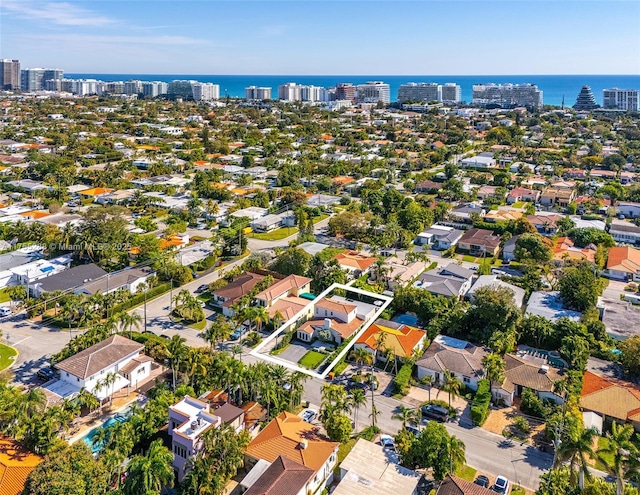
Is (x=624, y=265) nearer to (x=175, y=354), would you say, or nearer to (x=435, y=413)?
(x=435, y=413)

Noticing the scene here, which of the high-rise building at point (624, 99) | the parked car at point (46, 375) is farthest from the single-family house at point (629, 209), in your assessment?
the high-rise building at point (624, 99)

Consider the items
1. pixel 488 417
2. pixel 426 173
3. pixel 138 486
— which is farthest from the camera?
pixel 426 173

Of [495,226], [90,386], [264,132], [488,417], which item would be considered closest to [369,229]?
[495,226]

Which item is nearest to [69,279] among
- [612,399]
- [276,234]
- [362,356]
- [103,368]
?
[103,368]

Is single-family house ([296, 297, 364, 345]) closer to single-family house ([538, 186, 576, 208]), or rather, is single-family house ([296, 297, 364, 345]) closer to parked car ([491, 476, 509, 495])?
parked car ([491, 476, 509, 495])

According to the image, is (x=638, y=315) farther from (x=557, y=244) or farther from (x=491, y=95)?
(x=491, y=95)
